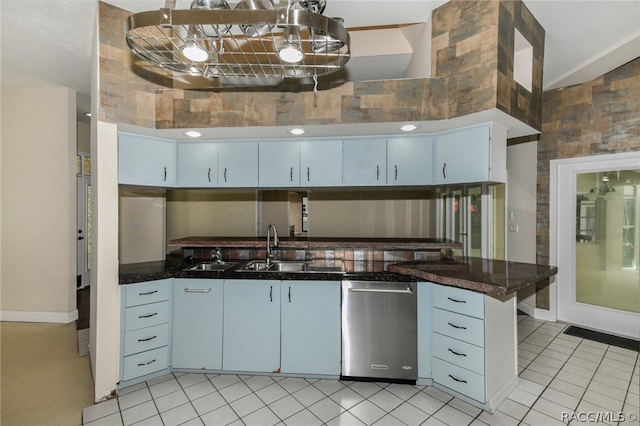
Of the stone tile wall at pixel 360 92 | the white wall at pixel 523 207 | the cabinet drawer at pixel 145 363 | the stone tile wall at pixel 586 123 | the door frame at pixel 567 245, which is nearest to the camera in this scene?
the stone tile wall at pixel 360 92

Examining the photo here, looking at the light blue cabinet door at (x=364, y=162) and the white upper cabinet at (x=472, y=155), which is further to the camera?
the light blue cabinet door at (x=364, y=162)

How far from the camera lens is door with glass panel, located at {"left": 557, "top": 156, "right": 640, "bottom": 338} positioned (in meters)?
3.38

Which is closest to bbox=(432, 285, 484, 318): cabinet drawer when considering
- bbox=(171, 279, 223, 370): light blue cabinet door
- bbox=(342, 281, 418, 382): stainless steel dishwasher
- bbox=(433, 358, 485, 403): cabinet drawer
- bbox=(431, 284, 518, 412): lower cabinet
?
bbox=(431, 284, 518, 412): lower cabinet

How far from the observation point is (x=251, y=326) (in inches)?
103

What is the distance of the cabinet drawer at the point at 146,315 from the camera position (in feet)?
8.13

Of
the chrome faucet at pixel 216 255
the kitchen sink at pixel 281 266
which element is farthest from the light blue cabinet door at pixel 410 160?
the chrome faucet at pixel 216 255

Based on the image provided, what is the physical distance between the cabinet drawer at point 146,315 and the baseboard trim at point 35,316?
2.13 m

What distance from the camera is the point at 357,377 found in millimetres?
2533

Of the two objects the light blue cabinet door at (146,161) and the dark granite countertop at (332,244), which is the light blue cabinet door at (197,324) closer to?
the dark granite countertop at (332,244)

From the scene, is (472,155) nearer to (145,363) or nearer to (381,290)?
(381,290)

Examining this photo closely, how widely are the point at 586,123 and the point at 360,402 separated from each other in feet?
12.7

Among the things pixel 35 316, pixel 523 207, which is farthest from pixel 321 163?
pixel 35 316

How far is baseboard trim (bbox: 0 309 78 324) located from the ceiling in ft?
9.12

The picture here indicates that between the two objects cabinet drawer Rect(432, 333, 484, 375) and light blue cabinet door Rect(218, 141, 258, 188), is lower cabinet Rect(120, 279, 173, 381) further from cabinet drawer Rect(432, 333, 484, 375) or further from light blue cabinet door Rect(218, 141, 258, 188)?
cabinet drawer Rect(432, 333, 484, 375)
